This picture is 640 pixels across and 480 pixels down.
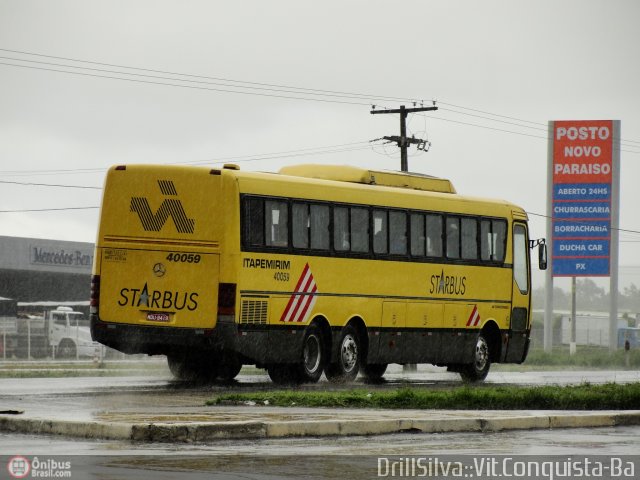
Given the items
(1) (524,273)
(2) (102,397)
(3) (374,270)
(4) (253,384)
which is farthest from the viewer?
(1) (524,273)

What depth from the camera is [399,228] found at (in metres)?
27.9

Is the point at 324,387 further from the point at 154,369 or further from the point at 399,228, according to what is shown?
A: the point at 154,369

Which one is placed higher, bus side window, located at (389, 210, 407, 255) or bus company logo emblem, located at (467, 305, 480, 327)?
bus side window, located at (389, 210, 407, 255)

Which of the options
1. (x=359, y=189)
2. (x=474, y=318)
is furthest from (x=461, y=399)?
(x=474, y=318)

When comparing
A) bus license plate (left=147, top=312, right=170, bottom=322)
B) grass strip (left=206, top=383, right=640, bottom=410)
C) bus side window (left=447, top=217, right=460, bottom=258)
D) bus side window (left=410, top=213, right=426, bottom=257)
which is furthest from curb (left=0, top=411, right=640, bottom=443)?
bus side window (left=447, top=217, right=460, bottom=258)

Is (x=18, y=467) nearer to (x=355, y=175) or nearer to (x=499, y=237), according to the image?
(x=355, y=175)

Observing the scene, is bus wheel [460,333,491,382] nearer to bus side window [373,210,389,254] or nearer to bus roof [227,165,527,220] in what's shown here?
bus roof [227,165,527,220]

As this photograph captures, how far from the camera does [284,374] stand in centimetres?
2558

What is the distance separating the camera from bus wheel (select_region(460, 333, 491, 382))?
99.8ft

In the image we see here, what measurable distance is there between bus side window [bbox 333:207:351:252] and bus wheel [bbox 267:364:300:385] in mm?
2285

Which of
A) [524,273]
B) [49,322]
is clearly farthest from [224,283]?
[49,322]

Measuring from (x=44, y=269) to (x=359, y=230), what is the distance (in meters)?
41.2

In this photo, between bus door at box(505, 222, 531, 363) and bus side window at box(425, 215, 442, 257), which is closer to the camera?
bus side window at box(425, 215, 442, 257)

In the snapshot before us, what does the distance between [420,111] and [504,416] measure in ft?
129
